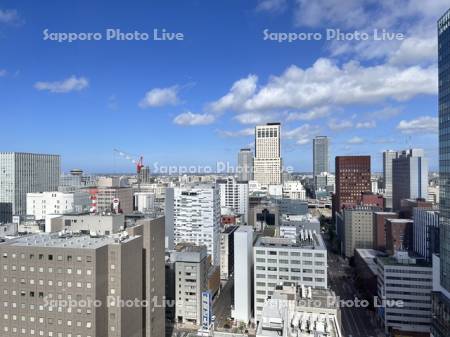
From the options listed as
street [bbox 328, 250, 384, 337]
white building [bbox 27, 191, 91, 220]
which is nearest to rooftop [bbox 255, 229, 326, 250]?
street [bbox 328, 250, 384, 337]

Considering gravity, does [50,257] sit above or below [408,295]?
above

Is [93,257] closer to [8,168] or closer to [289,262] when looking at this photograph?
[289,262]

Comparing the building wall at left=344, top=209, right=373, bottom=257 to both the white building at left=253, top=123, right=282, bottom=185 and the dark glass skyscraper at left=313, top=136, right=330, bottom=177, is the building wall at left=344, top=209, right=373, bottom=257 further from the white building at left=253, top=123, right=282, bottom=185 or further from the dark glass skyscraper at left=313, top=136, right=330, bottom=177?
the dark glass skyscraper at left=313, top=136, right=330, bottom=177

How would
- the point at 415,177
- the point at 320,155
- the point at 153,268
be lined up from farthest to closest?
the point at 320,155 → the point at 415,177 → the point at 153,268

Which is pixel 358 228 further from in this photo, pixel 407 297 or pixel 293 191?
pixel 293 191

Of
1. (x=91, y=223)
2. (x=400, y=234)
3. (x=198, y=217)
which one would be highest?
(x=91, y=223)

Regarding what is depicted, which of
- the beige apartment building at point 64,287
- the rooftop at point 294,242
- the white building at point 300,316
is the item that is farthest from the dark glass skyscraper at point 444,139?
the beige apartment building at point 64,287

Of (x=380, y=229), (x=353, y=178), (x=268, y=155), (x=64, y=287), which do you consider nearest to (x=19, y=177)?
(x=64, y=287)
